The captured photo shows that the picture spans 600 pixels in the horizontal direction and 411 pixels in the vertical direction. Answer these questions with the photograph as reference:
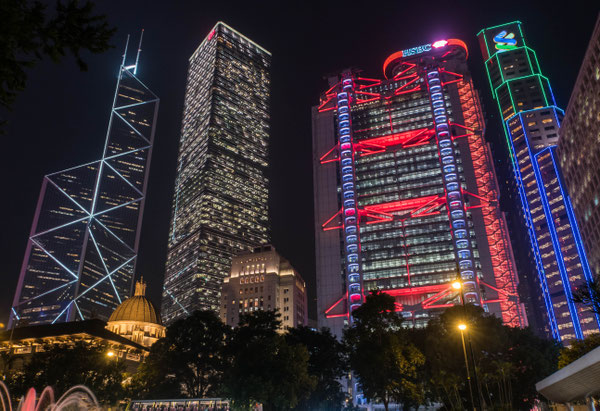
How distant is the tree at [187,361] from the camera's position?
63969 millimetres

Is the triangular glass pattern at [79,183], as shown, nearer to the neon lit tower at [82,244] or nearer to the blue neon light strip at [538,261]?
the neon lit tower at [82,244]

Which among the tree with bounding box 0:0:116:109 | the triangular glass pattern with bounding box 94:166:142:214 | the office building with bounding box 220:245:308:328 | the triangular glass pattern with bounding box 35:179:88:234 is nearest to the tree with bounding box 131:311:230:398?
the tree with bounding box 0:0:116:109

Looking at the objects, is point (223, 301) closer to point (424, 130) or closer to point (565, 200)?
point (424, 130)

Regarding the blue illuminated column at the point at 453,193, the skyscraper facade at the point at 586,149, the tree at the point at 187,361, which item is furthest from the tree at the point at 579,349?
the blue illuminated column at the point at 453,193

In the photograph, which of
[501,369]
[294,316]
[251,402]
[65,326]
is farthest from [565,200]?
[65,326]

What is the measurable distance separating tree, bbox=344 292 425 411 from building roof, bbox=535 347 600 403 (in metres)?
30.0

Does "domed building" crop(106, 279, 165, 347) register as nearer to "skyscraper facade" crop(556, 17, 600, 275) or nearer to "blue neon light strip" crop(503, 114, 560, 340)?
"skyscraper facade" crop(556, 17, 600, 275)

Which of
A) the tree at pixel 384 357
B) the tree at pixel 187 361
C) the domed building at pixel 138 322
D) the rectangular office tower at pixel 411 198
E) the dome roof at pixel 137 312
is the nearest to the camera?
the tree at pixel 384 357

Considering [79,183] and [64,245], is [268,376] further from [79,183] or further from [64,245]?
[79,183]

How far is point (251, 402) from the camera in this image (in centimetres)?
5144

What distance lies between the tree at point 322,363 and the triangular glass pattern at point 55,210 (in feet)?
443

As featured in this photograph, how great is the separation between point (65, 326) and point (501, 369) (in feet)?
262

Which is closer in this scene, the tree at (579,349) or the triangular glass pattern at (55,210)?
the tree at (579,349)

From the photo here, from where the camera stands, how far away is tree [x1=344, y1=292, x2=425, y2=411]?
53.5 metres
